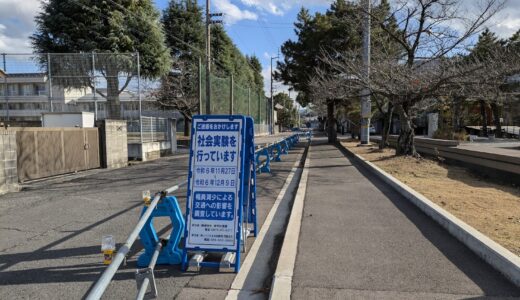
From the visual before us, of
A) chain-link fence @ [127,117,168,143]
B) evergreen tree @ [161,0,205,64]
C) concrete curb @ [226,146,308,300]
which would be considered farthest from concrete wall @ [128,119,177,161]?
evergreen tree @ [161,0,205,64]

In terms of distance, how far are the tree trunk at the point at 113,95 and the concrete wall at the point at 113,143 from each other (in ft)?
7.29

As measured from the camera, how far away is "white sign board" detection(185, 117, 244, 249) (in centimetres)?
469

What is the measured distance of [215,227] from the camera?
4707 millimetres

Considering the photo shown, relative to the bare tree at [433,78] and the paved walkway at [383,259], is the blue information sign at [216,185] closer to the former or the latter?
the paved walkway at [383,259]

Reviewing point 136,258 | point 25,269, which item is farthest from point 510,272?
point 25,269

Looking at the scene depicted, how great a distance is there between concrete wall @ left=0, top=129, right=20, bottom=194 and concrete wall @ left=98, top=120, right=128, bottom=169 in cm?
512

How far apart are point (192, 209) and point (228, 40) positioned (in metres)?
44.3

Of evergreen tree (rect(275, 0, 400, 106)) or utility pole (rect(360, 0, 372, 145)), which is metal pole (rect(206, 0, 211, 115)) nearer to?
evergreen tree (rect(275, 0, 400, 106))

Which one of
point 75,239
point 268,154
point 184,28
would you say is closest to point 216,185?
point 75,239

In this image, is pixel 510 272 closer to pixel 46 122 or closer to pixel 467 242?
pixel 467 242

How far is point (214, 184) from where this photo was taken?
4.81 metres

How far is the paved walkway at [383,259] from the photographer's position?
391cm

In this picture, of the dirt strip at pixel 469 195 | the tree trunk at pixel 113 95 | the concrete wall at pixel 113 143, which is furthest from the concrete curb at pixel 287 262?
the tree trunk at pixel 113 95

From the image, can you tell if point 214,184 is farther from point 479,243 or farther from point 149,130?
point 149,130
